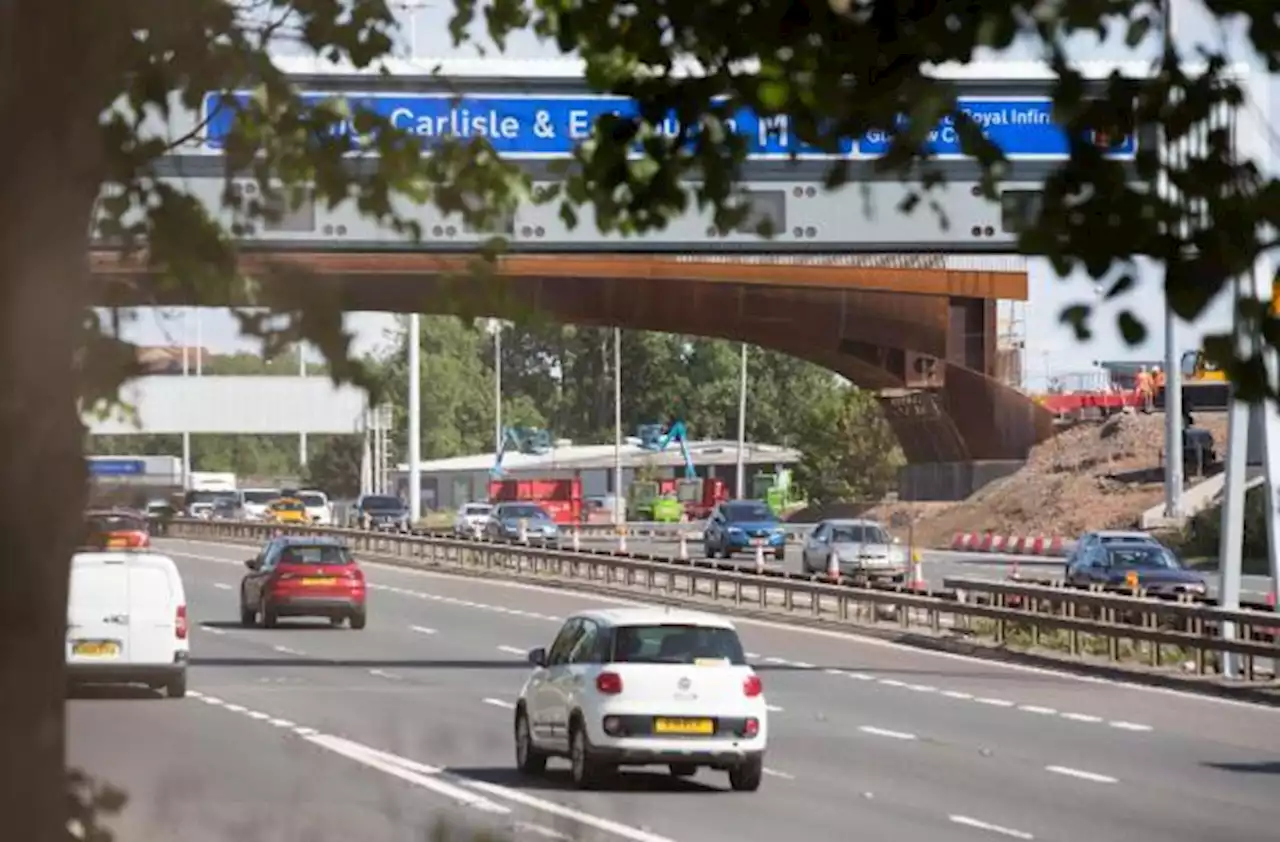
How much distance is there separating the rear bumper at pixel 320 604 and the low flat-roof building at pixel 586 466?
2948 inches

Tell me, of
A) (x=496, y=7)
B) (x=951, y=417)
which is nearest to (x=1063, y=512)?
(x=951, y=417)

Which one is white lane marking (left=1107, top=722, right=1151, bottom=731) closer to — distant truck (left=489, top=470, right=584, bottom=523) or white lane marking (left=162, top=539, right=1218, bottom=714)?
white lane marking (left=162, top=539, right=1218, bottom=714)

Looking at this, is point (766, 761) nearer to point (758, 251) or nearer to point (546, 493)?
point (758, 251)

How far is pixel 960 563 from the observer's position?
2596 inches

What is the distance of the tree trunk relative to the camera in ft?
14.6

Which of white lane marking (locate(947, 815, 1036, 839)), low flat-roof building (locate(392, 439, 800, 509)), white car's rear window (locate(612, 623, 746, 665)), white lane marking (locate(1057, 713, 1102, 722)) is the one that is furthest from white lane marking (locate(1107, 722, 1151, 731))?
low flat-roof building (locate(392, 439, 800, 509))

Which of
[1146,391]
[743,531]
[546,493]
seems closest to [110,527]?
[743,531]

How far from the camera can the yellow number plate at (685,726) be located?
859 inches

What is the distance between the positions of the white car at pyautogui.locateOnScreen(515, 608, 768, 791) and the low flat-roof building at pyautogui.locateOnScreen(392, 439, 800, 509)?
3902 inches

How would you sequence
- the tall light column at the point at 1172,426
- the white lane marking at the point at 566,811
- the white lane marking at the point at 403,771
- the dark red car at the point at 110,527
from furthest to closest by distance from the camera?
1. the tall light column at the point at 1172,426
2. the white lane marking at the point at 403,771
3. the white lane marking at the point at 566,811
4. the dark red car at the point at 110,527

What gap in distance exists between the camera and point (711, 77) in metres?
5.61

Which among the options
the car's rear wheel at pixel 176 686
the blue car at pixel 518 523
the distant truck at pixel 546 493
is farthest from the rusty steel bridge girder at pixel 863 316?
the distant truck at pixel 546 493

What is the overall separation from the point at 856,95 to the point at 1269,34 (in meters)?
0.97

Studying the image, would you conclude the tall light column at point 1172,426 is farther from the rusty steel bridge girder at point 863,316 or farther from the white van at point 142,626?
the white van at point 142,626
